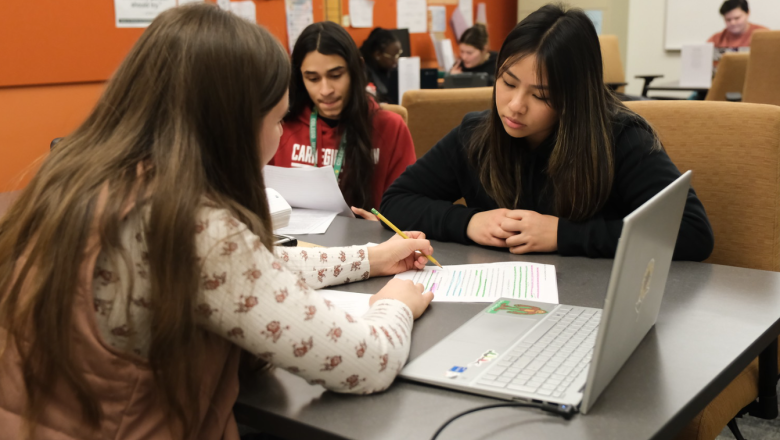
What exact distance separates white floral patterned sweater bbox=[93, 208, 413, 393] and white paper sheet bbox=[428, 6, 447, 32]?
4.70 m

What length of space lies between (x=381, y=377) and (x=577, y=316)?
33 cm

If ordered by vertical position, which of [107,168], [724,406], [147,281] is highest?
[107,168]

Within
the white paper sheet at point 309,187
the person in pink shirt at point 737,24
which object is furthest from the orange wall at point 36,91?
the person in pink shirt at point 737,24

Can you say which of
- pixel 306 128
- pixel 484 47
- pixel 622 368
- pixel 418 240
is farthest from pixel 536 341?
pixel 484 47

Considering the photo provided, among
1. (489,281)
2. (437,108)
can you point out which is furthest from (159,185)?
(437,108)

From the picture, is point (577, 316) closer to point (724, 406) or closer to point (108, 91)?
point (724, 406)

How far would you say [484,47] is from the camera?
17.1 feet

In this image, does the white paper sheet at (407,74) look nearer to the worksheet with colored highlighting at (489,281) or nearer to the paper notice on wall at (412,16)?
the paper notice on wall at (412,16)

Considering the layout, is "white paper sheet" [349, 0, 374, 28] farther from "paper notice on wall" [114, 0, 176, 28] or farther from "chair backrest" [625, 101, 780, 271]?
"chair backrest" [625, 101, 780, 271]

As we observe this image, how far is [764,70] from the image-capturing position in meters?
3.30

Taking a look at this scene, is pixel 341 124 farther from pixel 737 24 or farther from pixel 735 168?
pixel 737 24

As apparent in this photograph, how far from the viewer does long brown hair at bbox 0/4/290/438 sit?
71 cm

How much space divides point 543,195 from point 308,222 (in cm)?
54

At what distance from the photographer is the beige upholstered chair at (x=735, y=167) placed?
135cm
